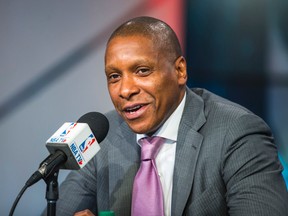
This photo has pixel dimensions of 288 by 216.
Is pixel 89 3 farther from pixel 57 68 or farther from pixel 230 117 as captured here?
pixel 230 117

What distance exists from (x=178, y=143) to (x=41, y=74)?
3.04ft

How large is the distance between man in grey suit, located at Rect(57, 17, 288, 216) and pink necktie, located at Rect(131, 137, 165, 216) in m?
0.03

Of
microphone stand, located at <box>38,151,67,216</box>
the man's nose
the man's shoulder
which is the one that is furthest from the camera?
the man's shoulder

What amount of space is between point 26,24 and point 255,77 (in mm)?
1112

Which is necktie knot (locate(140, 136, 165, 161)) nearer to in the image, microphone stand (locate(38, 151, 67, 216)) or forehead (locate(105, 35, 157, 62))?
forehead (locate(105, 35, 157, 62))

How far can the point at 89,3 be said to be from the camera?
249 cm

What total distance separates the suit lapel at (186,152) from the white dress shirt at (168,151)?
0.11 ft

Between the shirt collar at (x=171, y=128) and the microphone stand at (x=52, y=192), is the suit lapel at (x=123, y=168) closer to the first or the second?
the shirt collar at (x=171, y=128)

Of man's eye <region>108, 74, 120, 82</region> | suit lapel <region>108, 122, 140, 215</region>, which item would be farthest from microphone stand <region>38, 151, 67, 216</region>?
suit lapel <region>108, 122, 140, 215</region>

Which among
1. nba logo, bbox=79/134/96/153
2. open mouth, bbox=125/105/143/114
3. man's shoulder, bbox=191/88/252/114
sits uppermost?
nba logo, bbox=79/134/96/153

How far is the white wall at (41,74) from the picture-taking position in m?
2.46

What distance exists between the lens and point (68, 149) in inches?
49.4

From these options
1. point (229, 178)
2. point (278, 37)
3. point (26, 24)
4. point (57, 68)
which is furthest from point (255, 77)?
point (26, 24)

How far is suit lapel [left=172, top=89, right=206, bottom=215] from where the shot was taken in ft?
5.71
